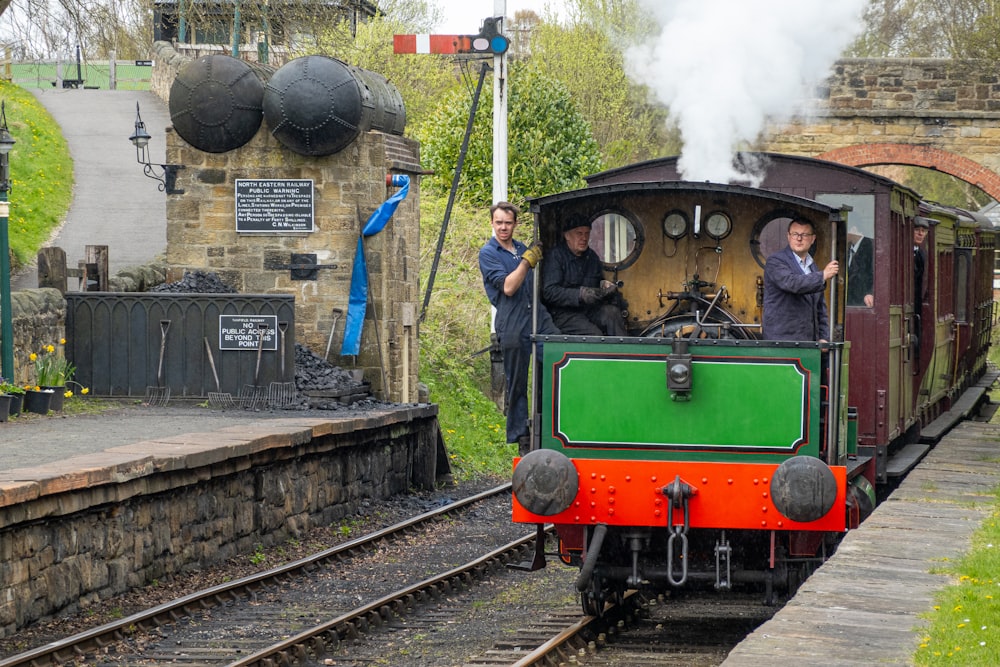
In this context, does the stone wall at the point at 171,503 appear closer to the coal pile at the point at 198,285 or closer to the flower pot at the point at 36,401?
the flower pot at the point at 36,401

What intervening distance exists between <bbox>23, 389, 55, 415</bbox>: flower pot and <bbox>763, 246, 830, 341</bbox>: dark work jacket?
7.57 meters

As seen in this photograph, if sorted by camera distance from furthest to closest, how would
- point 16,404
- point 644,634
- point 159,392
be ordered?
point 159,392 → point 16,404 → point 644,634

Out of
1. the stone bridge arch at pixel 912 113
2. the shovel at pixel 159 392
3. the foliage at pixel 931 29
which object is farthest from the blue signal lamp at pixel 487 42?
the foliage at pixel 931 29

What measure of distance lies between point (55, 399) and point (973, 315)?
40.1 feet

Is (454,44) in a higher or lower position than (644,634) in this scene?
higher

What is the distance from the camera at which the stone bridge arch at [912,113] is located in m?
31.7

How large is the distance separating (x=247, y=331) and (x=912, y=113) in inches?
840

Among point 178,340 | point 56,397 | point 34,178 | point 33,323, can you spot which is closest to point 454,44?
Result: point 178,340

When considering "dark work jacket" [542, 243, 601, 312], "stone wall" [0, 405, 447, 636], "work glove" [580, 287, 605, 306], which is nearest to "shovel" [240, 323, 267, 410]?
"stone wall" [0, 405, 447, 636]

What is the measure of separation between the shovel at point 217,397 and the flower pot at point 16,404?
6.31ft

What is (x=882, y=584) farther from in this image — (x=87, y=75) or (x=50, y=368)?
(x=87, y=75)

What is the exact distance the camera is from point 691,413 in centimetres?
814

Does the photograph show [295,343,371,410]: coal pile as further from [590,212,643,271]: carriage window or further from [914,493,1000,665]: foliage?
[914,493,1000,665]: foliage

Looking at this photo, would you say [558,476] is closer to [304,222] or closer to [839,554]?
[839,554]
